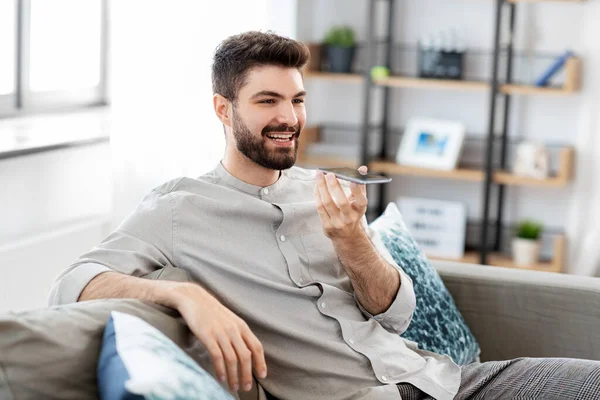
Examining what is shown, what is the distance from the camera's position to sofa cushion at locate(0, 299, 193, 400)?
49.4 inches

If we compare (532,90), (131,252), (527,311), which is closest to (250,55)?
(131,252)

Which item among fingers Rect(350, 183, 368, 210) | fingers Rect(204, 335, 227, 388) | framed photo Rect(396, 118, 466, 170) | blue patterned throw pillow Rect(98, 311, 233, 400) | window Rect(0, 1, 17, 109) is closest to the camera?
blue patterned throw pillow Rect(98, 311, 233, 400)

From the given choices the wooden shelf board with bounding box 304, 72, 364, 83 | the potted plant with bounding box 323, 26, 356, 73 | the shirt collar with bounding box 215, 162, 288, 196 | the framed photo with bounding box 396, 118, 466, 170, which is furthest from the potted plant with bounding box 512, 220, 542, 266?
the shirt collar with bounding box 215, 162, 288, 196

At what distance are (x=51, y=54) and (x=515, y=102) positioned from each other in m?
A: 2.23

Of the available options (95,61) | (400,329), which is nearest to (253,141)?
(400,329)

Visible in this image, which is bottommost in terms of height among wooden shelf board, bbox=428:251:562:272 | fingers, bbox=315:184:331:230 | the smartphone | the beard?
wooden shelf board, bbox=428:251:562:272

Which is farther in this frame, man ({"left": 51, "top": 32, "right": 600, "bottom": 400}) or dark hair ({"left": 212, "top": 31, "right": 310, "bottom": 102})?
dark hair ({"left": 212, "top": 31, "right": 310, "bottom": 102})

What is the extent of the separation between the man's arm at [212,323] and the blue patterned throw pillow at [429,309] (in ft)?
2.37

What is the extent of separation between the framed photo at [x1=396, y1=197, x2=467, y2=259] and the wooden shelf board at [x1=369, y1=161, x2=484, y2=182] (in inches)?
5.6

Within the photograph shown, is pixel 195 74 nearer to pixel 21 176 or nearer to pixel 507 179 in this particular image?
pixel 21 176

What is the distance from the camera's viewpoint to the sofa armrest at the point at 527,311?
7.55 ft

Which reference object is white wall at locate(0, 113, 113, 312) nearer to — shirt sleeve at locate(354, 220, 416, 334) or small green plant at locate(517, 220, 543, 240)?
shirt sleeve at locate(354, 220, 416, 334)

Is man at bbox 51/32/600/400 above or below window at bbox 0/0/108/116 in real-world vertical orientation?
below

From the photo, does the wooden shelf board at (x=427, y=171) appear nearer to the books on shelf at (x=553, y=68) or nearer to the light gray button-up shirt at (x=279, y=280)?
the books on shelf at (x=553, y=68)
